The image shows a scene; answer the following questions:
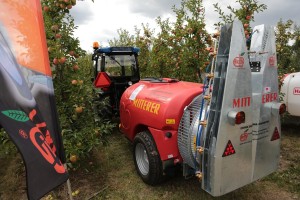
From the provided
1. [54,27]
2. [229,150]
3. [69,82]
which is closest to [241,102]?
[229,150]

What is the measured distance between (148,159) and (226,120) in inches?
57.2

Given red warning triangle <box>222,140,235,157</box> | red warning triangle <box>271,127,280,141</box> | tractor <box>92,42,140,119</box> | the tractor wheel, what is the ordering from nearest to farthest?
1. red warning triangle <box>222,140,235,157</box>
2. red warning triangle <box>271,127,280,141</box>
3. the tractor wheel
4. tractor <box>92,42,140,119</box>

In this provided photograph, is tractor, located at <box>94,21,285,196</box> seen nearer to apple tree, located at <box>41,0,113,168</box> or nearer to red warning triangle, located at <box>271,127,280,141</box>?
red warning triangle, located at <box>271,127,280,141</box>

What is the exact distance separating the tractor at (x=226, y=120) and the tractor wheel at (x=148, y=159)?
0.01m

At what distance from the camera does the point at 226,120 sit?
2.59 m

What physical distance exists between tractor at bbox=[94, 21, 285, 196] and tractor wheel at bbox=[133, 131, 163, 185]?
1 centimetres

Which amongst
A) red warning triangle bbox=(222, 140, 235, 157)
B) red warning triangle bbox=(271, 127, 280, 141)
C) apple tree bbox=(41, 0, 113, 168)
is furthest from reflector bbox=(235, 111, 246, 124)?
apple tree bbox=(41, 0, 113, 168)

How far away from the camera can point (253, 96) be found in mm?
2783

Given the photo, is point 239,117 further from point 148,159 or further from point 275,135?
point 148,159

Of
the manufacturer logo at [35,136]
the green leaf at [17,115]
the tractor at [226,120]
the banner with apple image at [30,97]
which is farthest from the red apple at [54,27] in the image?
the green leaf at [17,115]

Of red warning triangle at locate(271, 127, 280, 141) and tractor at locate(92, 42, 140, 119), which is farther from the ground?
tractor at locate(92, 42, 140, 119)

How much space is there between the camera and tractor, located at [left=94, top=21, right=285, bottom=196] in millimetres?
2578

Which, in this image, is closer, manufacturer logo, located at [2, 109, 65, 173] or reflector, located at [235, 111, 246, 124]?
manufacturer logo, located at [2, 109, 65, 173]

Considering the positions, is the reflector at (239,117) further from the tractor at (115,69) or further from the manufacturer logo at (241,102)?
the tractor at (115,69)
